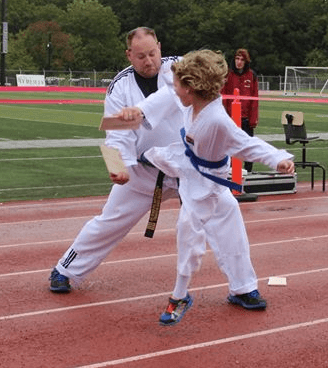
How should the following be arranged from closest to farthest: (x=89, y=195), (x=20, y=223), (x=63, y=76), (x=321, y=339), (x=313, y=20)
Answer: (x=321, y=339), (x=20, y=223), (x=89, y=195), (x=63, y=76), (x=313, y=20)

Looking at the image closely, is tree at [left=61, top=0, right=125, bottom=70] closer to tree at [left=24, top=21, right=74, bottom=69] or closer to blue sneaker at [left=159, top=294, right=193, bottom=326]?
tree at [left=24, top=21, right=74, bottom=69]

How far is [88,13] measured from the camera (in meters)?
109

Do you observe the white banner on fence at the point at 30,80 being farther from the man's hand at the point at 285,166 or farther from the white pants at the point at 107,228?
the man's hand at the point at 285,166

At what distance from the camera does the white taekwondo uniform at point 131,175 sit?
6.87 meters

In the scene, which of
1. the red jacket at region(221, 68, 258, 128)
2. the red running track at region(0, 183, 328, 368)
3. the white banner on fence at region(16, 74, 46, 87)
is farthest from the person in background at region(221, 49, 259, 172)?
the white banner on fence at region(16, 74, 46, 87)

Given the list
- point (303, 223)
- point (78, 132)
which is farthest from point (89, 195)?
point (78, 132)

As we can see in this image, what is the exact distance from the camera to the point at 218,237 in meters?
6.63

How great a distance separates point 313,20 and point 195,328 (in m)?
101

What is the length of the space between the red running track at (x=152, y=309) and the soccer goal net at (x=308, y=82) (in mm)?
52824

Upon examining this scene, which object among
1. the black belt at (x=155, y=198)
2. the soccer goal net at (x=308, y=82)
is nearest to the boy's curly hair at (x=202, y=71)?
the black belt at (x=155, y=198)

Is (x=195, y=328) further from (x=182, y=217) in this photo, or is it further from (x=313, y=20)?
(x=313, y=20)

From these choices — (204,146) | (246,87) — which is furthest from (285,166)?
(246,87)

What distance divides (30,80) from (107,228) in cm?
6610

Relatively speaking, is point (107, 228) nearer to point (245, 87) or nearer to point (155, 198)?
point (155, 198)
